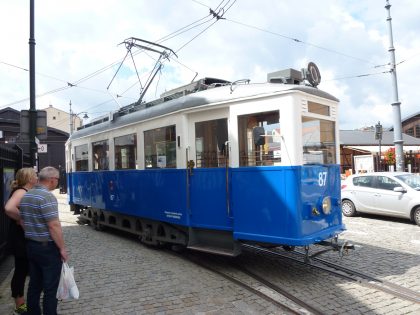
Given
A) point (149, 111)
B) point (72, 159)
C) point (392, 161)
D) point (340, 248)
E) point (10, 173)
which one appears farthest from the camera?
point (392, 161)

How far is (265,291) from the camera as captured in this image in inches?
234

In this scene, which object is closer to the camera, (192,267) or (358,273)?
(358,273)

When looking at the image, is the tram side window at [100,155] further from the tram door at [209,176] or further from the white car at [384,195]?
the white car at [384,195]

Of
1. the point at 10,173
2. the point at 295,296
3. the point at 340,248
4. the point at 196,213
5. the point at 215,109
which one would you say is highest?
the point at 215,109

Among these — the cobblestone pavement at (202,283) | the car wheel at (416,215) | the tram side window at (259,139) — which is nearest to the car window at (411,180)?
the car wheel at (416,215)

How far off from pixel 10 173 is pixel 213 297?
4665 millimetres

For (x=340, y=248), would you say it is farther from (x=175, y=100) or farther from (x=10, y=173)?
(x=10, y=173)

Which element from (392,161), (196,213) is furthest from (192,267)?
(392,161)

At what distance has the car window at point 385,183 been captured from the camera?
41.0 feet

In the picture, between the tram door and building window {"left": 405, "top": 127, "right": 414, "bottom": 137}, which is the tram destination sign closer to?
the tram door

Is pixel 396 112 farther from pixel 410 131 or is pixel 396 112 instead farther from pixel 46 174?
pixel 410 131

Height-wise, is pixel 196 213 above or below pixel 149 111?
below

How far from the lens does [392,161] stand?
25.2 m

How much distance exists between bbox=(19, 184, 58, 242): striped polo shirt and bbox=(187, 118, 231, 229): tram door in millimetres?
3056
